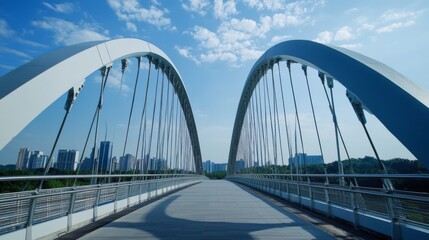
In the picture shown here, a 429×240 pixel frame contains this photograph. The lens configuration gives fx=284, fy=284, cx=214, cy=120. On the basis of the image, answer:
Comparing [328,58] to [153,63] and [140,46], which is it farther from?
[153,63]

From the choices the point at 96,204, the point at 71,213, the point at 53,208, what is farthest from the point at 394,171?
the point at 53,208

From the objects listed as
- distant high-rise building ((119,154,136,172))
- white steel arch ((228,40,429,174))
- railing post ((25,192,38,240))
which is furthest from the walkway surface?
distant high-rise building ((119,154,136,172))

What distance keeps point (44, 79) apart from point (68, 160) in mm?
6639

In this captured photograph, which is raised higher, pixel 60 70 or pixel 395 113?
pixel 60 70

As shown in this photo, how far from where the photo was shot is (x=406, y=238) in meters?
3.43

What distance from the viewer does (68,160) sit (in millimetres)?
11117

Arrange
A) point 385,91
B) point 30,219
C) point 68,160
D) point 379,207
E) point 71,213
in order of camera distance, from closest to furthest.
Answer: point 30,219, point 379,207, point 71,213, point 385,91, point 68,160

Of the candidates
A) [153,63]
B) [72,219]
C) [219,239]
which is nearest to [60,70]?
[72,219]

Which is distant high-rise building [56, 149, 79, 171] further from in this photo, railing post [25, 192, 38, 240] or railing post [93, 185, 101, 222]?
railing post [25, 192, 38, 240]

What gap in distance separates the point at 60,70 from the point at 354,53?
6.71 meters

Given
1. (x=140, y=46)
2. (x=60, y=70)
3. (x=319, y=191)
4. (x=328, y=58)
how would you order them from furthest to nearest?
(x=140, y=46), (x=328, y=58), (x=319, y=191), (x=60, y=70)

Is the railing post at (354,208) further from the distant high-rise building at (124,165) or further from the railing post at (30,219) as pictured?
the distant high-rise building at (124,165)

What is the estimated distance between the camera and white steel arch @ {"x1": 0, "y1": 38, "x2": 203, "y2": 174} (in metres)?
4.63

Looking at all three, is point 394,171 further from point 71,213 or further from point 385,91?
point 71,213
